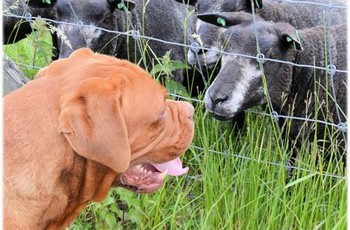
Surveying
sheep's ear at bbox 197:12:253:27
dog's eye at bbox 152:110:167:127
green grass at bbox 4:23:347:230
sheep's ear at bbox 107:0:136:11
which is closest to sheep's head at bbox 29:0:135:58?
sheep's ear at bbox 107:0:136:11

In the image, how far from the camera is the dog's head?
3.30 metres

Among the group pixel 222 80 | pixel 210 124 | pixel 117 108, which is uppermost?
pixel 117 108

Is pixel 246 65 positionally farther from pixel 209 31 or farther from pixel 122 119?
pixel 122 119

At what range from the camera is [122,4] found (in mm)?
6031

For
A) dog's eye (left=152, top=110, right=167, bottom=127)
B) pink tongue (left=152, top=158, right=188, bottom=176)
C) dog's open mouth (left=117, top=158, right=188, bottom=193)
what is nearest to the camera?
dog's eye (left=152, top=110, right=167, bottom=127)

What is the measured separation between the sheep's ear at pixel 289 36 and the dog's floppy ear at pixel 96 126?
7.28 ft

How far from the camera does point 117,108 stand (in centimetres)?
336

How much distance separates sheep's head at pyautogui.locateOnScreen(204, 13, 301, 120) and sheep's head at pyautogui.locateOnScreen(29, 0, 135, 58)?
92 cm

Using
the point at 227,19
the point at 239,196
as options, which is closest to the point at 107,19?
the point at 227,19

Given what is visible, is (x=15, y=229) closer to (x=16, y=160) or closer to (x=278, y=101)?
(x=16, y=160)

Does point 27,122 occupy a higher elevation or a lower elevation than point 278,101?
higher

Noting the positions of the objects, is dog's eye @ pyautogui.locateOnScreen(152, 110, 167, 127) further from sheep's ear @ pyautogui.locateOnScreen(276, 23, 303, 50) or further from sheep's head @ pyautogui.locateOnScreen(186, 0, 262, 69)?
sheep's ear @ pyautogui.locateOnScreen(276, 23, 303, 50)

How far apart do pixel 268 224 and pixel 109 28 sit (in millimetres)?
2481

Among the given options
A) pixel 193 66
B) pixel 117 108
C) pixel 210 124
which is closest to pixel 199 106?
pixel 210 124
